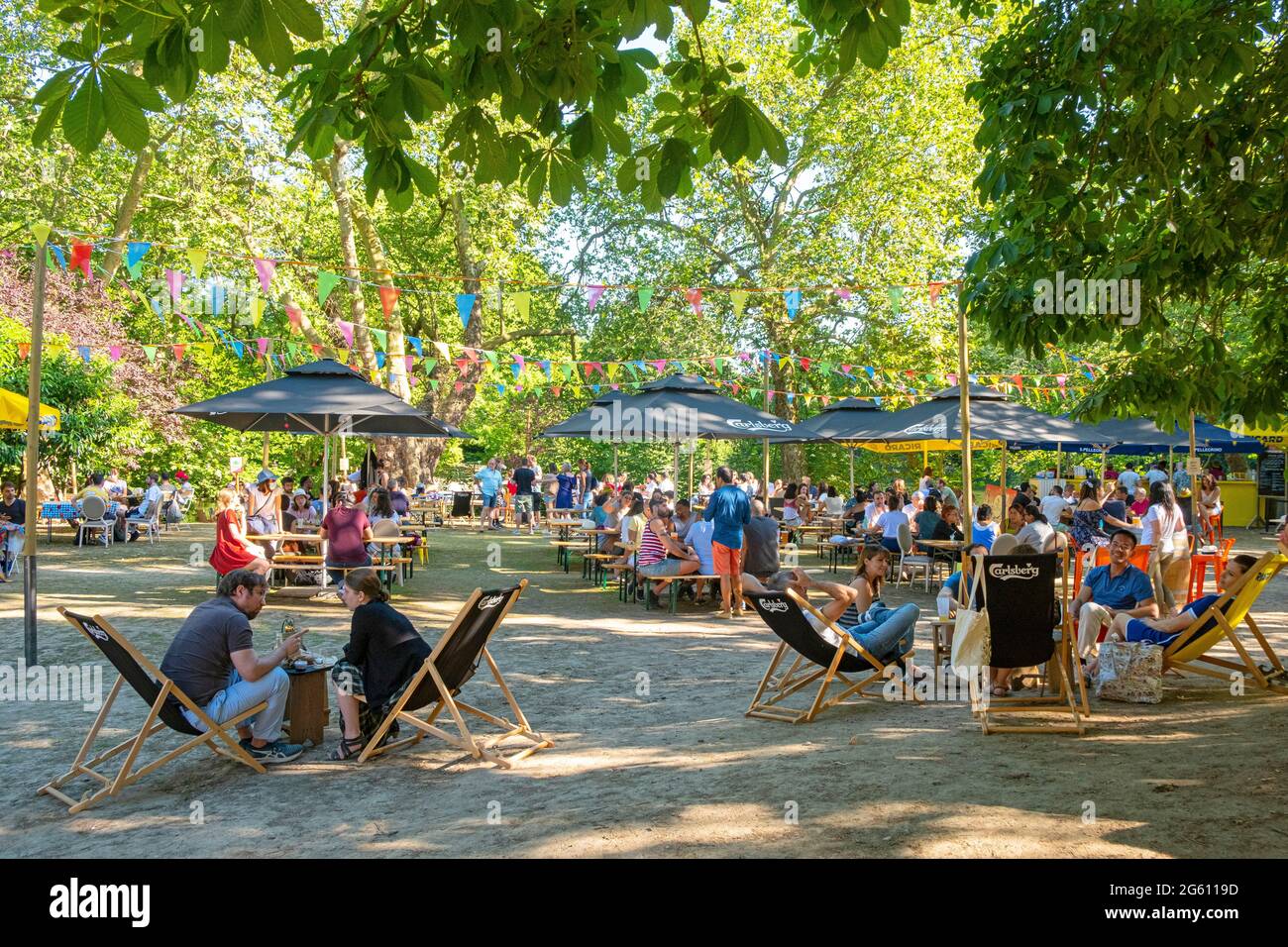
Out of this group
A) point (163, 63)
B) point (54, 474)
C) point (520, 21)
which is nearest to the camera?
point (163, 63)

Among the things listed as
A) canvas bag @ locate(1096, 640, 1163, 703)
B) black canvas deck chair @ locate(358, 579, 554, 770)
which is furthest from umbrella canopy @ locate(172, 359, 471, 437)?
canvas bag @ locate(1096, 640, 1163, 703)

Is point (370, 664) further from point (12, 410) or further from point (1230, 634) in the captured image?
point (12, 410)

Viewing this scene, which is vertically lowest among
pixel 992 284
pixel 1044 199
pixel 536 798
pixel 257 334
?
pixel 536 798

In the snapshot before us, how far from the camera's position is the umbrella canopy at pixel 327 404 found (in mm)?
11086

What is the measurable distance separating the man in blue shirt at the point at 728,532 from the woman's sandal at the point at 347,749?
17.6 ft

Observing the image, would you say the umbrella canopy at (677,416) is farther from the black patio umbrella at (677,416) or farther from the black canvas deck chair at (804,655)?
the black canvas deck chair at (804,655)

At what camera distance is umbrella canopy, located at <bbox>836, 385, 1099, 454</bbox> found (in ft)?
42.8

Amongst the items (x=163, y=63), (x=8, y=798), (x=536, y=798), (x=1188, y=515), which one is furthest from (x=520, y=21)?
(x=1188, y=515)

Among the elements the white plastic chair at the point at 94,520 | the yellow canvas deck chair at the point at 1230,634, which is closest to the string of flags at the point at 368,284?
the yellow canvas deck chair at the point at 1230,634

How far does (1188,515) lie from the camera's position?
49.1 feet

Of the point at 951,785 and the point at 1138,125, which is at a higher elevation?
the point at 1138,125

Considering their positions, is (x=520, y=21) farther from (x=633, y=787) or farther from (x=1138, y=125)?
(x=1138, y=125)

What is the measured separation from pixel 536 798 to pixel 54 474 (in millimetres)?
20576

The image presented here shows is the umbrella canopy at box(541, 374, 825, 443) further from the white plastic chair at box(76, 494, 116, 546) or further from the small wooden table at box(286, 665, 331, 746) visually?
the white plastic chair at box(76, 494, 116, 546)
